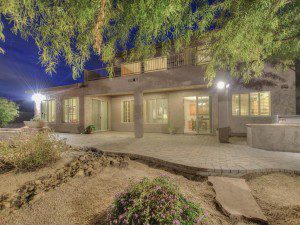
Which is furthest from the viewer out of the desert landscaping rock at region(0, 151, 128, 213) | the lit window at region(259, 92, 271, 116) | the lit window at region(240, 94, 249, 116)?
the lit window at region(240, 94, 249, 116)

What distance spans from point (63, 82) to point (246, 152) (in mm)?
87377

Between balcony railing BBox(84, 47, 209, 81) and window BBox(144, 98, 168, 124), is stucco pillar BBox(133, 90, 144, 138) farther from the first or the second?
window BBox(144, 98, 168, 124)

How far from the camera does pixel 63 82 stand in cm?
7956

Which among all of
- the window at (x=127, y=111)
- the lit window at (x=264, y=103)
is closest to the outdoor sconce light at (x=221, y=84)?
the lit window at (x=264, y=103)

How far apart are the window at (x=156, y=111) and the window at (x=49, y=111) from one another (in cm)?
870

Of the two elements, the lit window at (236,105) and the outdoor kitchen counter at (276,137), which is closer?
the outdoor kitchen counter at (276,137)

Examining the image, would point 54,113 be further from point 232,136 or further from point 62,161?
point 232,136

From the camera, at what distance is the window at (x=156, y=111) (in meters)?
12.3

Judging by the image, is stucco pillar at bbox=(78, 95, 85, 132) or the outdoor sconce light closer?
the outdoor sconce light

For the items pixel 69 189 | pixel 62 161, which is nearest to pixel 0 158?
pixel 62 161

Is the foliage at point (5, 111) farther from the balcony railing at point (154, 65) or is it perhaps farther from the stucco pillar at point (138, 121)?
the stucco pillar at point (138, 121)

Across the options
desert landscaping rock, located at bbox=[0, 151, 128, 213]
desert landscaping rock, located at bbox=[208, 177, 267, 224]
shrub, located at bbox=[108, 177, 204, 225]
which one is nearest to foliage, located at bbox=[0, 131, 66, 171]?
desert landscaping rock, located at bbox=[0, 151, 128, 213]

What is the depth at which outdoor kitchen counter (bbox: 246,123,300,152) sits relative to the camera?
6133mm

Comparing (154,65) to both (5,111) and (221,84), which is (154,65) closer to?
(221,84)
